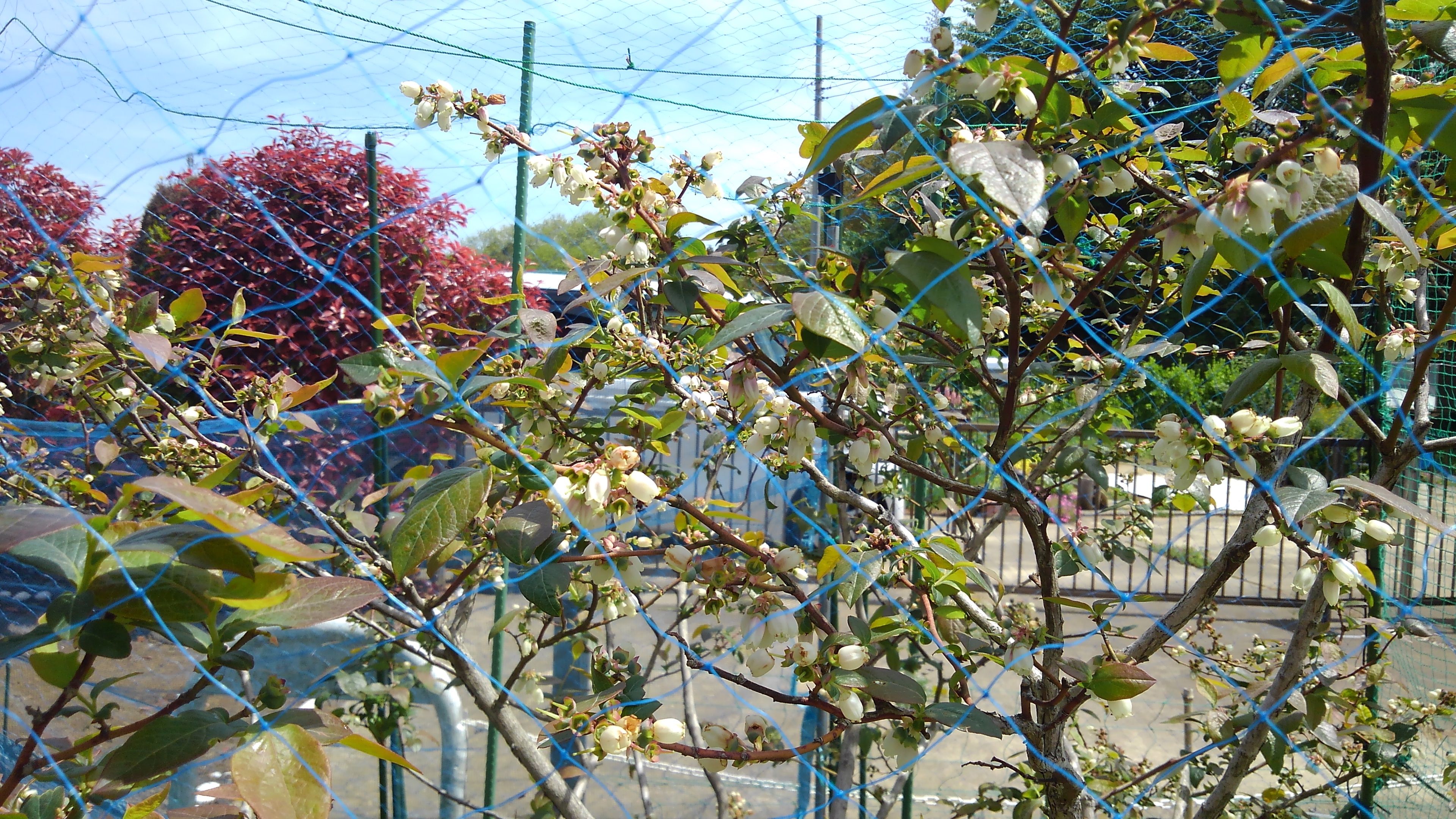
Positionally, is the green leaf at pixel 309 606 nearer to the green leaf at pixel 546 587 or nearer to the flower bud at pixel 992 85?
the green leaf at pixel 546 587

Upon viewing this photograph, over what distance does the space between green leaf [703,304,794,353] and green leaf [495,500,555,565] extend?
23 centimetres

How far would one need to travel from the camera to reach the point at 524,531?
Result: 31.0 inches

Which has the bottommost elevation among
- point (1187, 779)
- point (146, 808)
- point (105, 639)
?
point (1187, 779)

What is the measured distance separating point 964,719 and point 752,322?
426 mm

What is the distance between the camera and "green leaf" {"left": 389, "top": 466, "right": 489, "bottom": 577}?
2.23 ft

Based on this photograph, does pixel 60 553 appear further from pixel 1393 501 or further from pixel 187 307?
pixel 1393 501

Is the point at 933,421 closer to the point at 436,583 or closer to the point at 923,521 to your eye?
the point at 923,521

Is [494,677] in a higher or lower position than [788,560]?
lower

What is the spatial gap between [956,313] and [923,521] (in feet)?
4.54

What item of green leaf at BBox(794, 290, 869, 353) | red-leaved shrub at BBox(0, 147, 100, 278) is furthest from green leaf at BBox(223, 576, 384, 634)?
red-leaved shrub at BBox(0, 147, 100, 278)

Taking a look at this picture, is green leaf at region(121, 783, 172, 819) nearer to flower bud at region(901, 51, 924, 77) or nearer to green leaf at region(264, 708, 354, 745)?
green leaf at region(264, 708, 354, 745)

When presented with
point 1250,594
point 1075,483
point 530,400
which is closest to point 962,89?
point 530,400

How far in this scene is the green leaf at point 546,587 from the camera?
834mm

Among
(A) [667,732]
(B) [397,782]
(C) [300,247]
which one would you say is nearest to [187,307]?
(A) [667,732]
